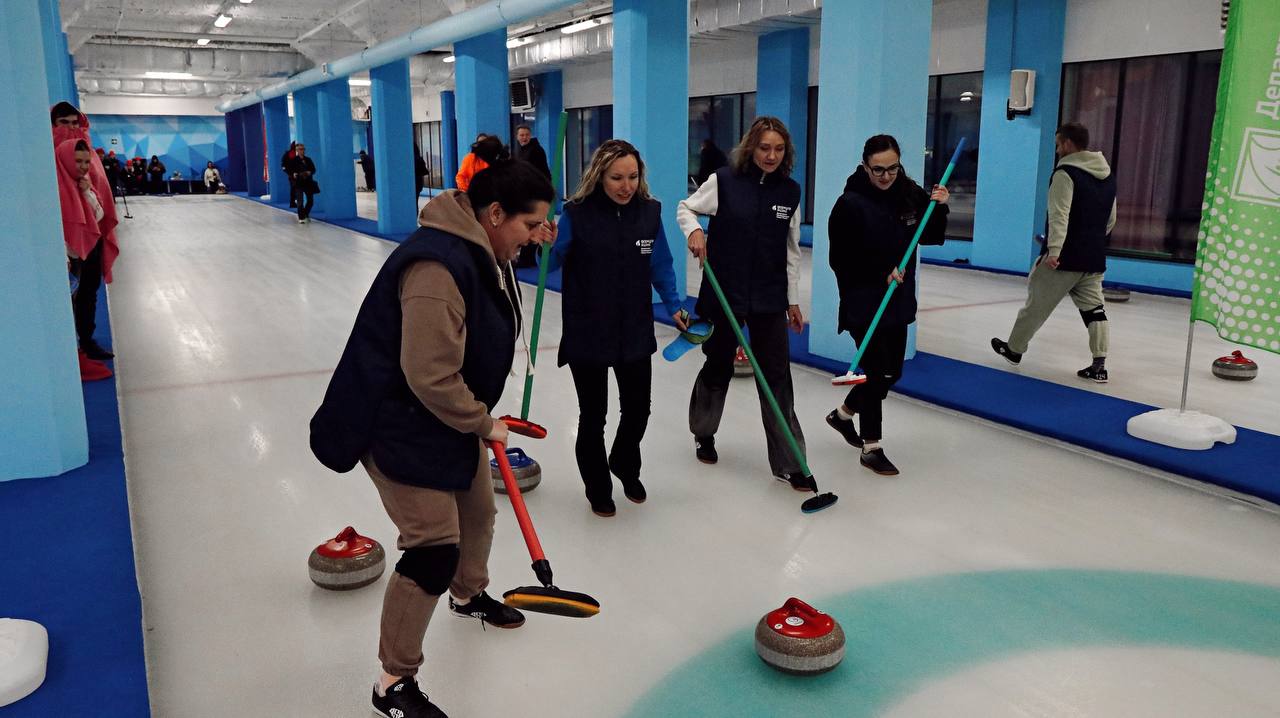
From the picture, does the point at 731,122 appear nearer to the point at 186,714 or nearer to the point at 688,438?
the point at 688,438

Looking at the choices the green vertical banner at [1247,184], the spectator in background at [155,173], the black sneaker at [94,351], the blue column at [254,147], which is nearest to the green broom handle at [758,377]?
the green vertical banner at [1247,184]

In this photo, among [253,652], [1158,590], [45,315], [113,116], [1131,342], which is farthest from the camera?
[113,116]

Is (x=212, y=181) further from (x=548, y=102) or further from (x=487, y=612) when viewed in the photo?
(x=487, y=612)

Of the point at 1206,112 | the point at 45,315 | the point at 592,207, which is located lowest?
the point at 45,315

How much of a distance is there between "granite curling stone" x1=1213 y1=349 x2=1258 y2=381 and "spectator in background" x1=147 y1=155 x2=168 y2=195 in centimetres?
3125

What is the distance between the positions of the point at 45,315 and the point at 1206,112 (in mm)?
9632

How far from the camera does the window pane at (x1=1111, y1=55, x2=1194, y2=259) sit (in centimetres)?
945

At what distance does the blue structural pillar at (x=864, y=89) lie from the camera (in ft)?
19.3

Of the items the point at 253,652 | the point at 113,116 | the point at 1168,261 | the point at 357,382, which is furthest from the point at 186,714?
the point at 113,116

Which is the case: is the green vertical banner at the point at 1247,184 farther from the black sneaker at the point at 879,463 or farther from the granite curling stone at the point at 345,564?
the granite curling stone at the point at 345,564

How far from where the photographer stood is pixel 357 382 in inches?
82.4

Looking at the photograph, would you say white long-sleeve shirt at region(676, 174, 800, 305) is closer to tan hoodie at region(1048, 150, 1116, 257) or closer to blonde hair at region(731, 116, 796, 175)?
blonde hair at region(731, 116, 796, 175)

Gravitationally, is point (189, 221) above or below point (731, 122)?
below

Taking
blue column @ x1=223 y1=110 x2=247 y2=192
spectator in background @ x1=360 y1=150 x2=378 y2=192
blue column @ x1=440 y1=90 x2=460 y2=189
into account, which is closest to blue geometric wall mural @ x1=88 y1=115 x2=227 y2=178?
blue column @ x1=223 y1=110 x2=247 y2=192
